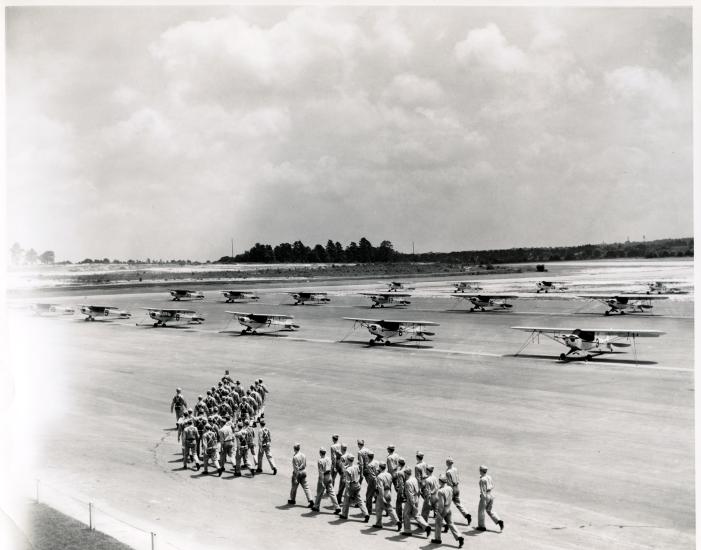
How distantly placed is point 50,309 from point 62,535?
64.0m

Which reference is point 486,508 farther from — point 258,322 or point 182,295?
point 182,295

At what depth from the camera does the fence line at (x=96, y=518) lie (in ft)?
45.8

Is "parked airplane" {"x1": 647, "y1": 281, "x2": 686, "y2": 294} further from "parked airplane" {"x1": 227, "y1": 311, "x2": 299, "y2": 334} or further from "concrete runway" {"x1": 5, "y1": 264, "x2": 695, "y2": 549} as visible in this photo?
"parked airplane" {"x1": 227, "y1": 311, "x2": 299, "y2": 334}

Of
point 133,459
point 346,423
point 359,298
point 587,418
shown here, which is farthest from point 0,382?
point 359,298

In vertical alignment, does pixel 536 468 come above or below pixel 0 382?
below

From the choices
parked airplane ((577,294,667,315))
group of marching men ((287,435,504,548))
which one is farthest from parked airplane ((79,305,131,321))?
group of marching men ((287,435,504,548))

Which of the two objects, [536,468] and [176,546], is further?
[536,468]

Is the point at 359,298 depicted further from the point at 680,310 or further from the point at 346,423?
the point at 346,423

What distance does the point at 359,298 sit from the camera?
8719 cm

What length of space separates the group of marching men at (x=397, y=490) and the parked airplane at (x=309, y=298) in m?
61.2

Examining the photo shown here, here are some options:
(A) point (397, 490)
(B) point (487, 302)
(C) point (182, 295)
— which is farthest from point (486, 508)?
(C) point (182, 295)

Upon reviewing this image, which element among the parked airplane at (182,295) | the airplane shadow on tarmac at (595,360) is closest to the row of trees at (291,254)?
the parked airplane at (182,295)

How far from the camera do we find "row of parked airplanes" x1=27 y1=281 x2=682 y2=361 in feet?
123

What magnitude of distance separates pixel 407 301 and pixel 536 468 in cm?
5864
